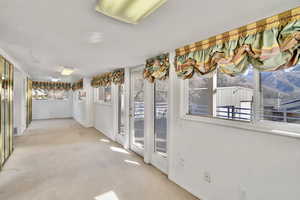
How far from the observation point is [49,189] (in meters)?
2.31

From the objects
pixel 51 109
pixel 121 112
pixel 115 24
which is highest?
pixel 115 24

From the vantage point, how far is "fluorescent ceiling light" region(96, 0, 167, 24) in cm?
109

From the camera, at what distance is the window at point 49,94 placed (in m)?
8.60

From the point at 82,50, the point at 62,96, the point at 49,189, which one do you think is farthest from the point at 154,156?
the point at 62,96

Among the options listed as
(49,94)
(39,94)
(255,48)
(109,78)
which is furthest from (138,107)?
(39,94)

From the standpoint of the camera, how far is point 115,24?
1.64 metres

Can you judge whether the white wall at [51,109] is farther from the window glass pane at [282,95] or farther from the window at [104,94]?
the window glass pane at [282,95]

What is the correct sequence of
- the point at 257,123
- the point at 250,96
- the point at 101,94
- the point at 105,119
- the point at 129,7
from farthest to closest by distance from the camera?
the point at 101,94 < the point at 105,119 < the point at 250,96 < the point at 257,123 < the point at 129,7

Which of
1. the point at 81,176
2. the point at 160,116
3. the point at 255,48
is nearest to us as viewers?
the point at 255,48

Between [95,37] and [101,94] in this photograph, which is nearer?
[95,37]

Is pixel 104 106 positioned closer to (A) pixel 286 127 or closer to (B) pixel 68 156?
(B) pixel 68 156

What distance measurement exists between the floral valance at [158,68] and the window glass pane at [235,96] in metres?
0.89

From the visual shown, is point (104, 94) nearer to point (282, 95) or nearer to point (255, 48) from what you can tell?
point (255, 48)

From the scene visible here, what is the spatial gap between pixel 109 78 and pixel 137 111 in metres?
1.57
